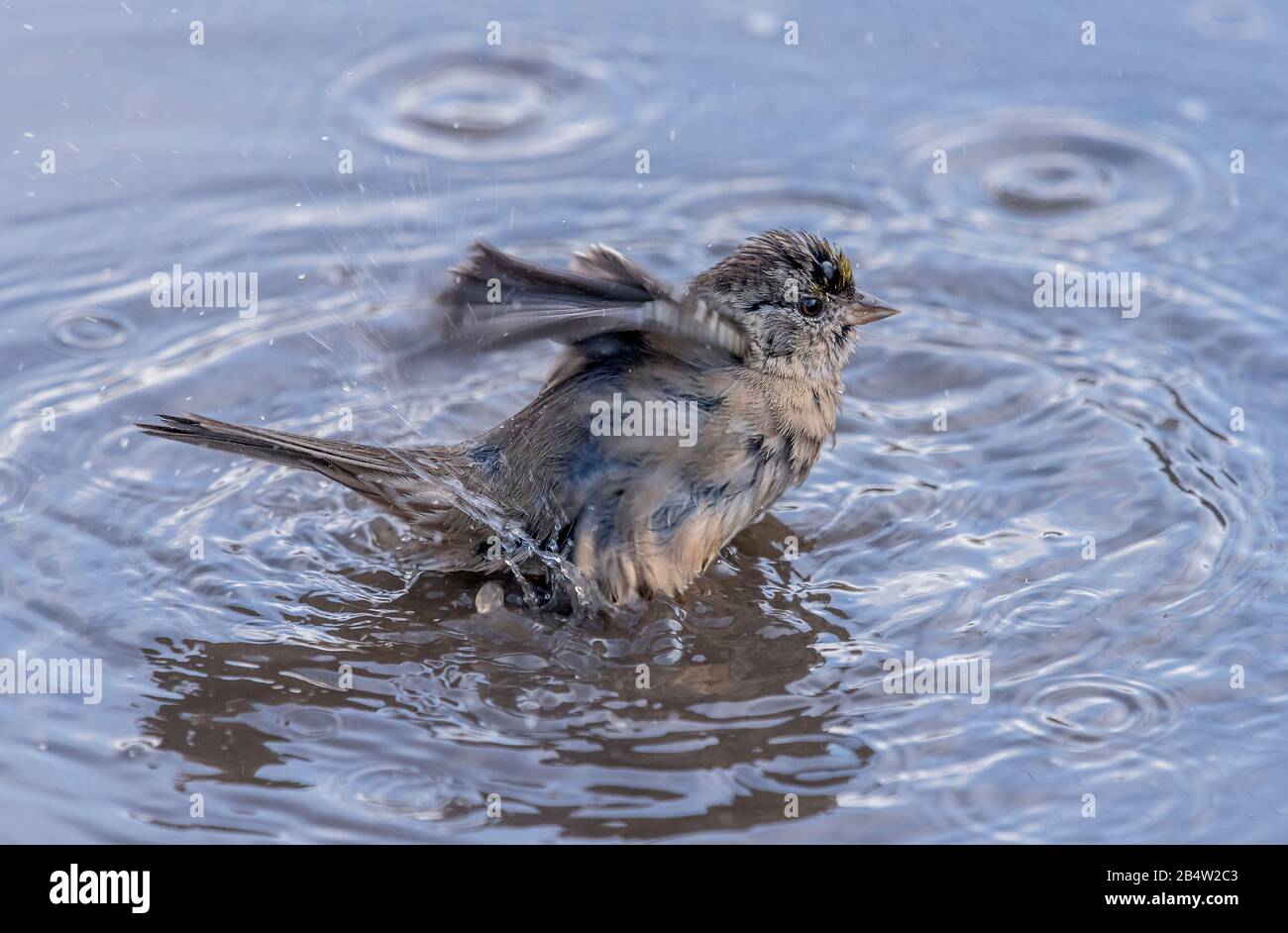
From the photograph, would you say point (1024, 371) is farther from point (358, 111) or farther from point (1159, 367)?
point (358, 111)

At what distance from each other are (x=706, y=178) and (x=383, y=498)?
3343 mm

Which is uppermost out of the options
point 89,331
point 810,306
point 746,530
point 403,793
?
point 89,331

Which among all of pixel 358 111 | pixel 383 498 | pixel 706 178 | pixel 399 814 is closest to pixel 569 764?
pixel 399 814

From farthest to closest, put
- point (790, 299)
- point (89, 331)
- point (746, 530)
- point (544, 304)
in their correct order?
point (89, 331) < point (746, 530) < point (790, 299) < point (544, 304)

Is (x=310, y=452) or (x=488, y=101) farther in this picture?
(x=488, y=101)

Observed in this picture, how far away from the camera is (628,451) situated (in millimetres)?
6352

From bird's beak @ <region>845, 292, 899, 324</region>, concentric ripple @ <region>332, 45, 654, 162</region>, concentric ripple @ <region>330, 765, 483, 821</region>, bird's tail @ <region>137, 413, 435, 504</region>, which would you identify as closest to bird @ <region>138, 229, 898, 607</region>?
bird's tail @ <region>137, 413, 435, 504</region>

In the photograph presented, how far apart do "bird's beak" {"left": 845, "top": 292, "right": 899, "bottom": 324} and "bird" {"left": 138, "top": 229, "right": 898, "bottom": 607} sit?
266mm

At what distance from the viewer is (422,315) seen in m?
6.04

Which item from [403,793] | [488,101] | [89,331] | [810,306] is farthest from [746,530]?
[488,101]

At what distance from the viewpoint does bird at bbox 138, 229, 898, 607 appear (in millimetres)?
6363

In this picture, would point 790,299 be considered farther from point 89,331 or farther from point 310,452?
point 89,331

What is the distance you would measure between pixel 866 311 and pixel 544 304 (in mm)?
1832

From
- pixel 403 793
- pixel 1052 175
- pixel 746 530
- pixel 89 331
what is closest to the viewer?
pixel 403 793
